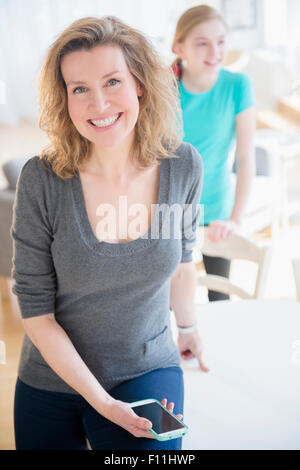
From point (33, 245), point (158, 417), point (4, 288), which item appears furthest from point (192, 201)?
point (4, 288)

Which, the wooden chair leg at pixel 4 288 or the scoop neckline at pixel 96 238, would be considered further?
the wooden chair leg at pixel 4 288

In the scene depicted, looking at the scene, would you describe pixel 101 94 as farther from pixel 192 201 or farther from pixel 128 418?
pixel 128 418

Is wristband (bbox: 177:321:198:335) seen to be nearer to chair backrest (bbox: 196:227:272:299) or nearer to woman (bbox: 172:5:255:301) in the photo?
chair backrest (bbox: 196:227:272:299)

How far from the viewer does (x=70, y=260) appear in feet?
3.79

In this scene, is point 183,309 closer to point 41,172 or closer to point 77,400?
point 77,400

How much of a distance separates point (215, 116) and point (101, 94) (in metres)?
1.02

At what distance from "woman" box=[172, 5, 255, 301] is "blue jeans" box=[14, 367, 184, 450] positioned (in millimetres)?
935

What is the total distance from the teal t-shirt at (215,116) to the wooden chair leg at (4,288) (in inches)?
64.2

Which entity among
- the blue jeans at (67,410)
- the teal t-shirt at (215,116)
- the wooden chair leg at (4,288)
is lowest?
the wooden chair leg at (4,288)

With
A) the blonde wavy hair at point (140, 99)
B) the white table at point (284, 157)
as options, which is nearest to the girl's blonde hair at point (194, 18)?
the blonde wavy hair at point (140, 99)

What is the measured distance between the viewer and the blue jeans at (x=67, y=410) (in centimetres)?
117

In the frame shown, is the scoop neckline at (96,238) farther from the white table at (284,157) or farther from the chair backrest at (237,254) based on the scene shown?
the white table at (284,157)

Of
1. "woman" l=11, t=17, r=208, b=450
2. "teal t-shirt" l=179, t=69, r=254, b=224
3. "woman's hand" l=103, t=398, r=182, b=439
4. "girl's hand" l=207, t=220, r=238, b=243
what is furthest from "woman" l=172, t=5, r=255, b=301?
"woman's hand" l=103, t=398, r=182, b=439

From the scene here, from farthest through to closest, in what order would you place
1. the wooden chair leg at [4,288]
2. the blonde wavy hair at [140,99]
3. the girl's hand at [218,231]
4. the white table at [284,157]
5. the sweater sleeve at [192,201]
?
the white table at [284,157] → the wooden chair leg at [4,288] → the girl's hand at [218,231] → the sweater sleeve at [192,201] → the blonde wavy hair at [140,99]
